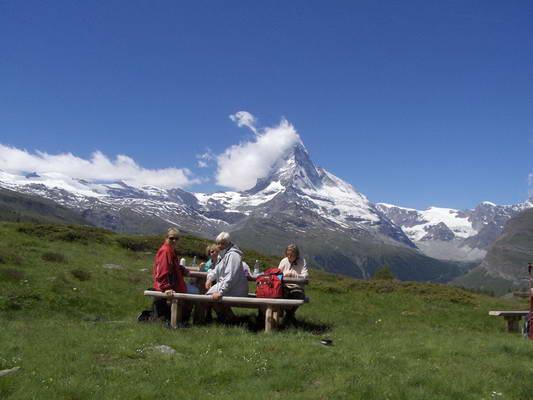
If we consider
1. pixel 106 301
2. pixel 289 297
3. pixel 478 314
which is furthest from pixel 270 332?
pixel 478 314

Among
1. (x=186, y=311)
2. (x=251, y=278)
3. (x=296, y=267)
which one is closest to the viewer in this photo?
(x=186, y=311)

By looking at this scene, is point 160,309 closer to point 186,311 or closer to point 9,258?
point 186,311

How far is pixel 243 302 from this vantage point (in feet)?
45.1

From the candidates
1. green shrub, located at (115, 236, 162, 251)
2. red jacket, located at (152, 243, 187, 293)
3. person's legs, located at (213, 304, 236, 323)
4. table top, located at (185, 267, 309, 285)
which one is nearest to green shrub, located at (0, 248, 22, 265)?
table top, located at (185, 267, 309, 285)

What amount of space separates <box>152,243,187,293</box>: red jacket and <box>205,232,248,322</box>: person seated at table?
94 centimetres

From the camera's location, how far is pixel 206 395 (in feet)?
28.0

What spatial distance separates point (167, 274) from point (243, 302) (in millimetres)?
2470

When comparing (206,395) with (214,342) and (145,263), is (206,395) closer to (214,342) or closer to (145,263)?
(214,342)

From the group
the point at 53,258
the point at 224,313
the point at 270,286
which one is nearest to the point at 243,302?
the point at 270,286

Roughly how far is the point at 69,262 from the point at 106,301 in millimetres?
8912

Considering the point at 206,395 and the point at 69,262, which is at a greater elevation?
the point at 69,262

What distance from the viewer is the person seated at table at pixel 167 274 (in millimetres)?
14547

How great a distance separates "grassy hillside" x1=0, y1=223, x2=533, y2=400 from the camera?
29.0 feet

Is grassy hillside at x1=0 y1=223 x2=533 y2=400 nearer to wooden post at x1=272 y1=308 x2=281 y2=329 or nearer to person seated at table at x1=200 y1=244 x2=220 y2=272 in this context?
wooden post at x1=272 y1=308 x2=281 y2=329
